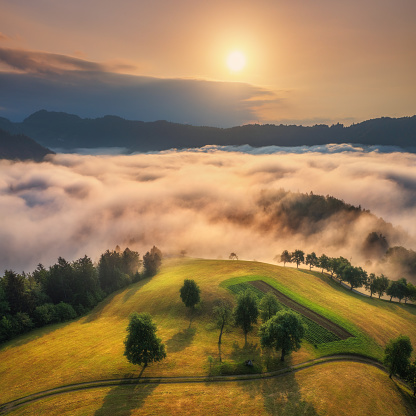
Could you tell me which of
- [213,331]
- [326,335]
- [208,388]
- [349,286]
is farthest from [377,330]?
[349,286]

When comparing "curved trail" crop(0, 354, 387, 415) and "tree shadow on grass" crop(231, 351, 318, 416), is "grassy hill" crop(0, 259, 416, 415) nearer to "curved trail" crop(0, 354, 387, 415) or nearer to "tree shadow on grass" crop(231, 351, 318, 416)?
"tree shadow on grass" crop(231, 351, 318, 416)

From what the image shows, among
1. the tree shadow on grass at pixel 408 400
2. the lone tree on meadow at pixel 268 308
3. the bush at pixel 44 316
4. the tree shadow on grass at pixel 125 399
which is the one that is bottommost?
the bush at pixel 44 316

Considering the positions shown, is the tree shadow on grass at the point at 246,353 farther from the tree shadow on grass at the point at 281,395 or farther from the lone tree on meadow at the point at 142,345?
the lone tree on meadow at the point at 142,345

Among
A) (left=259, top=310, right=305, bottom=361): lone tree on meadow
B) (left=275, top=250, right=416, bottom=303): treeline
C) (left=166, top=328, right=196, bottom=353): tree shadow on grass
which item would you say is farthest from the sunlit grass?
(left=275, top=250, right=416, bottom=303): treeline

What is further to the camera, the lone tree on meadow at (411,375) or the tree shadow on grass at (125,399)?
the lone tree on meadow at (411,375)

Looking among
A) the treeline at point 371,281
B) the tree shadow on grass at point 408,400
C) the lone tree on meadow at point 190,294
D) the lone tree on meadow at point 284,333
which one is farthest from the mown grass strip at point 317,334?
the treeline at point 371,281
